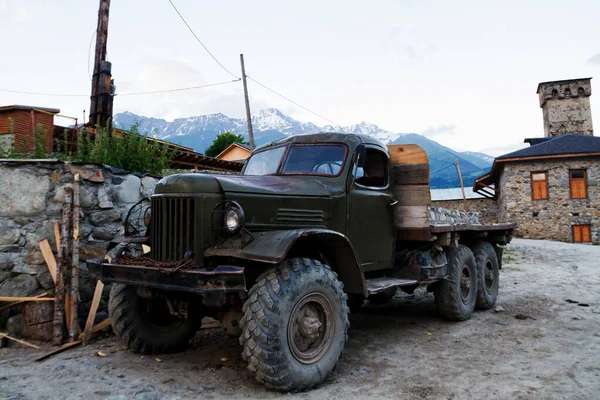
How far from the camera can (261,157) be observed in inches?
196

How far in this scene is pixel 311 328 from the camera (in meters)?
3.37

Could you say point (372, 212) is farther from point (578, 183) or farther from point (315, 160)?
point (578, 183)

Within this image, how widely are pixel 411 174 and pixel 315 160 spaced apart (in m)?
1.34

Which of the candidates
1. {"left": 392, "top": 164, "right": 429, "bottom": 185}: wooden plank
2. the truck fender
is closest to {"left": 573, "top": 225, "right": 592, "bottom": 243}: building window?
{"left": 392, "top": 164, "right": 429, "bottom": 185}: wooden plank

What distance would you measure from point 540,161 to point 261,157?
828 inches

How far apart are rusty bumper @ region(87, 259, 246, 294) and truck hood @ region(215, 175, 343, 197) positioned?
29.6 inches

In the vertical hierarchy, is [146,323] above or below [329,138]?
below

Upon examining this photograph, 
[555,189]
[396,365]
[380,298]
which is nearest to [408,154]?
[380,298]

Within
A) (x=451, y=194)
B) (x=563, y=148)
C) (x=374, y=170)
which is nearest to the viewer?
(x=374, y=170)

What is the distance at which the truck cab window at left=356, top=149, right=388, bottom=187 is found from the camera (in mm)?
4785

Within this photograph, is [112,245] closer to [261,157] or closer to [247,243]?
[261,157]

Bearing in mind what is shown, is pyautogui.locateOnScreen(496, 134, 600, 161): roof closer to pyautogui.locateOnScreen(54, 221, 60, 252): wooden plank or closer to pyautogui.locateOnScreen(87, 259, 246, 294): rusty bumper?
pyautogui.locateOnScreen(54, 221, 60, 252): wooden plank

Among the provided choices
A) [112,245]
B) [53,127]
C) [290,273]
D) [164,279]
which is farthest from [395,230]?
[53,127]

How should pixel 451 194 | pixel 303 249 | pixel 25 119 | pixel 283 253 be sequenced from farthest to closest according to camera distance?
pixel 451 194, pixel 25 119, pixel 303 249, pixel 283 253
